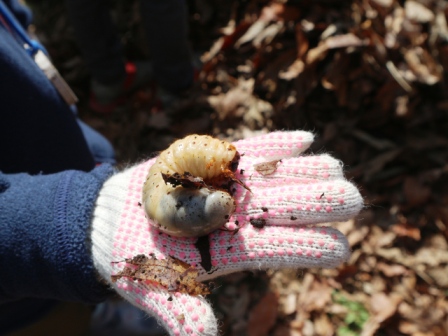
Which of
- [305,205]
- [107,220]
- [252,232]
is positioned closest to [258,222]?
[252,232]

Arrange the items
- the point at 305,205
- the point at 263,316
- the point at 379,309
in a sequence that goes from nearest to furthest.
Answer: the point at 305,205 < the point at 379,309 < the point at 263,316

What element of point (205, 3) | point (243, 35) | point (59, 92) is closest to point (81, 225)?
point (59, 92)

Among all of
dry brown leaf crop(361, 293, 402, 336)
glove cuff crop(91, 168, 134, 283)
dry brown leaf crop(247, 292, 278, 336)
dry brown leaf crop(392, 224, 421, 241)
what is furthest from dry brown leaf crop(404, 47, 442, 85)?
glove cuff crop(91, 168, 134, 283)

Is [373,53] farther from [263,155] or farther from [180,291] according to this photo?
[180,291]

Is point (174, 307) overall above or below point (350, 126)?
above

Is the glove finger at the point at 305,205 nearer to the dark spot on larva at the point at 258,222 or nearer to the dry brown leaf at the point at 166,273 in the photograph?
the dark spot on larva at the point at 258,222

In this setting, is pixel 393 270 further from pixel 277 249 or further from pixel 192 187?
pixel 192 187

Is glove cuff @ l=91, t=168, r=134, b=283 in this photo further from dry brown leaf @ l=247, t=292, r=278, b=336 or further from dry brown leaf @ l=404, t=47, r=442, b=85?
dry brown leaf @ l=404, t=47, r=442, b=85
